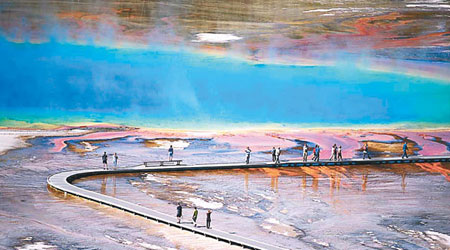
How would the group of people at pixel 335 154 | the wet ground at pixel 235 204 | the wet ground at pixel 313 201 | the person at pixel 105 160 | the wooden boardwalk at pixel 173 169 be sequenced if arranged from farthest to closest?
1. the group of people at pixel 335 154
2. the person at pixel 105 160
3. the wet ground at pixel 313 201
4. the wet ground at pixel 235 204
5. the wooden boardwalk at pixel 173 169

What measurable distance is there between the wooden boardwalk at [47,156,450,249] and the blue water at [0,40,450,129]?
7.31 meters

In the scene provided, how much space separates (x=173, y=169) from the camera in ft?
79.0

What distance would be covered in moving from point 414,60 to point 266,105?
281 inches

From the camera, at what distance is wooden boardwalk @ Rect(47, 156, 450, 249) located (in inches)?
679

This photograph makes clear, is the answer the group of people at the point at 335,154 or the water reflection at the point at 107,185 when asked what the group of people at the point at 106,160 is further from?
the group of people at the point at 335,154

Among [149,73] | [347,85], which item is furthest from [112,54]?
[347,85]

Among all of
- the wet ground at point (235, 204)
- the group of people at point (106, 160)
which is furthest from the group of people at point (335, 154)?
the group of people at point (106, 160)

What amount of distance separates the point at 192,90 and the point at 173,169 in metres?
10.4

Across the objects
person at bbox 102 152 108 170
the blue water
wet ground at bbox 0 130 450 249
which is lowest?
wet ground at bbox 0 130 450 249

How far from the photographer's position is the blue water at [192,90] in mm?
33219

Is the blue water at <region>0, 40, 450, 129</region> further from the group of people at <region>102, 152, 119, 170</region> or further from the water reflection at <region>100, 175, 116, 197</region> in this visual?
the water reflection at <region>100, 175, 116, 197</region>

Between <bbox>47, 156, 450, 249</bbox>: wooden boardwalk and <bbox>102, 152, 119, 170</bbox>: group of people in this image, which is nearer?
<bbox>47, 156, 450, 249</bbox>: wooden boardwalk

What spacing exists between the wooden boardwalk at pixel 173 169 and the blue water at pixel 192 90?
→ 7.31m

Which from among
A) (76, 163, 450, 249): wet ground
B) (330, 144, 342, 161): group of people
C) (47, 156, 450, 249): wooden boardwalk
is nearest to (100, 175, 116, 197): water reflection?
(76, 163, 450, 249): wet ground
